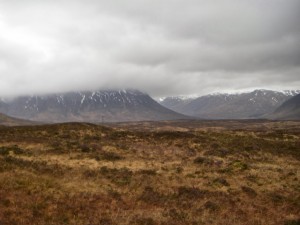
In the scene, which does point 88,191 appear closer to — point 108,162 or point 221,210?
point 221,210

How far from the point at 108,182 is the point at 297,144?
130ft

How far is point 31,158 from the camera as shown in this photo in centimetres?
3559

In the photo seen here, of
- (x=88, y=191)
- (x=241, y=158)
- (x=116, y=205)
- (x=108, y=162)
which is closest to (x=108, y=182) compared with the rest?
(x=88, y=191)

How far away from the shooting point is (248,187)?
1075 inches

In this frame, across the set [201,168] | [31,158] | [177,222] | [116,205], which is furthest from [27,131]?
[177,222]

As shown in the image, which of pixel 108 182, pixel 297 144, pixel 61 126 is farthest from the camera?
pixel 61 126

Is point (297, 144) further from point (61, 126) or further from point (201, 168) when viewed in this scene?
point (61, 126)

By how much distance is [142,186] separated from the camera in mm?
26172

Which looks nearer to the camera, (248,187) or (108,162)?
(248,187)

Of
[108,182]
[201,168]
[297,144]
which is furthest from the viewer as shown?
[297,144]

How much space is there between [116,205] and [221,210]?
6.58 meters

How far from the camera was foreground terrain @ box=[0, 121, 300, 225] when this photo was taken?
19250 mm

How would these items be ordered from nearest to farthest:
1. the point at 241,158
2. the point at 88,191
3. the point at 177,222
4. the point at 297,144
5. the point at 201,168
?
the point at 177,222 → the point at 88,191 → the point at 201,168 → the point at 241,158 → the point at 297,144

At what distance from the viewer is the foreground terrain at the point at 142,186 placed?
63.2 feet
